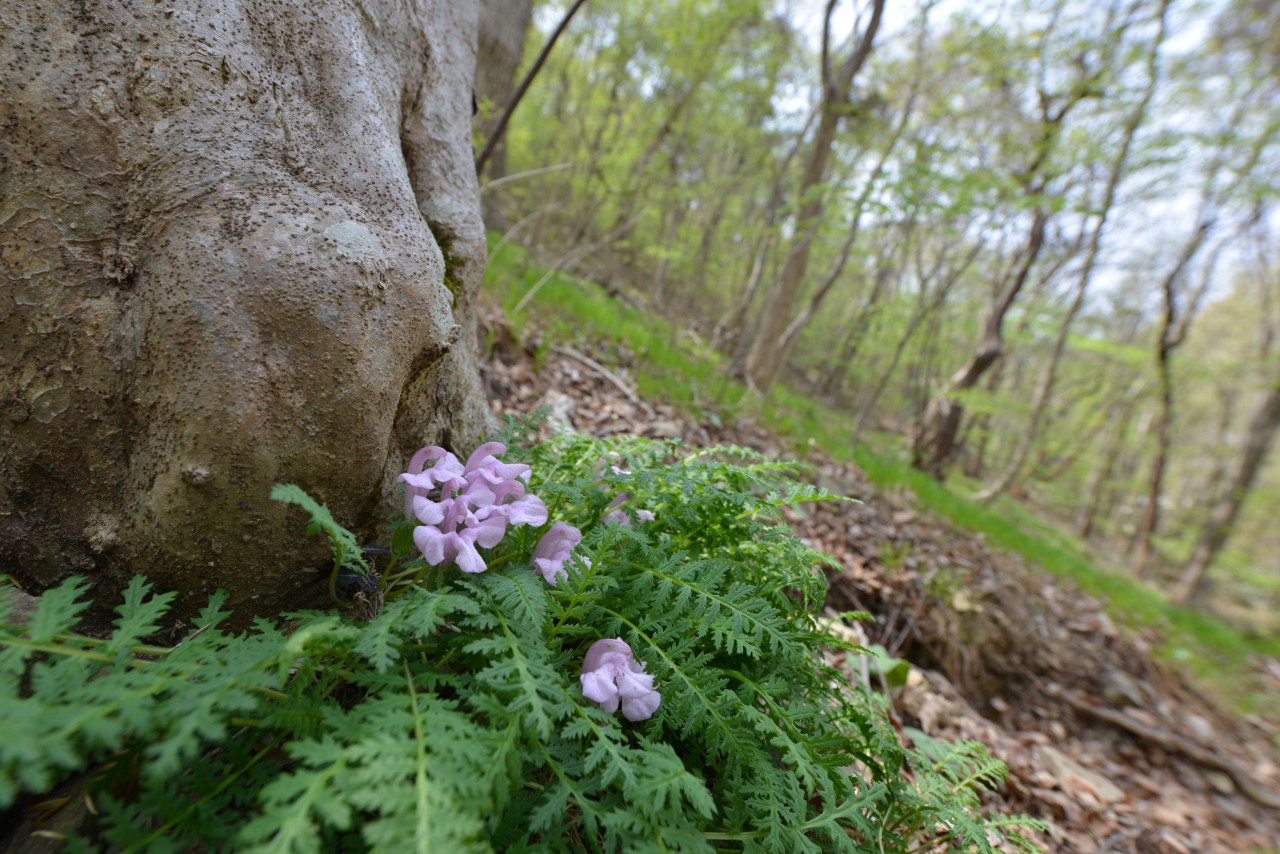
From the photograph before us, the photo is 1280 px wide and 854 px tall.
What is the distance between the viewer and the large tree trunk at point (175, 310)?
119 cm

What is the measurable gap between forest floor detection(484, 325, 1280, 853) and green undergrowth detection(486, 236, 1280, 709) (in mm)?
332

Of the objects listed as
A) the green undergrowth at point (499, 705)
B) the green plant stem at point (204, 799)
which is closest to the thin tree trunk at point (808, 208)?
the green undergrowth at point (499, 705)

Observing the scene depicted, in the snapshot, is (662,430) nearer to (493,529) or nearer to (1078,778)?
(493,529)

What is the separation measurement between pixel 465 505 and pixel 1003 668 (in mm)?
5176

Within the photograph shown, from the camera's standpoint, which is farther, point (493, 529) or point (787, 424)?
point (787, 424)

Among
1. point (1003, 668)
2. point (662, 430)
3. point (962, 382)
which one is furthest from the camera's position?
point (962, 382)

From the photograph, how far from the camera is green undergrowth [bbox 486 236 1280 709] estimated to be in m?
5.24

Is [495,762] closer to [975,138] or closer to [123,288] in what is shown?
[123,288]

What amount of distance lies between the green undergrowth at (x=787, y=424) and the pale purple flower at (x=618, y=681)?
3.29m

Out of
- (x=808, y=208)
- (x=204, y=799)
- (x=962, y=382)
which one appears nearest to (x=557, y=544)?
(x=204, y=799)

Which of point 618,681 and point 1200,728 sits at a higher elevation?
point 618,681

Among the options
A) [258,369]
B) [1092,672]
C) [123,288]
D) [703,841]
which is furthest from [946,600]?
[123,288]

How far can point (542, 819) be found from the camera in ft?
3.23

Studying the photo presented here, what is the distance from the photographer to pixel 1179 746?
5.09 meters
